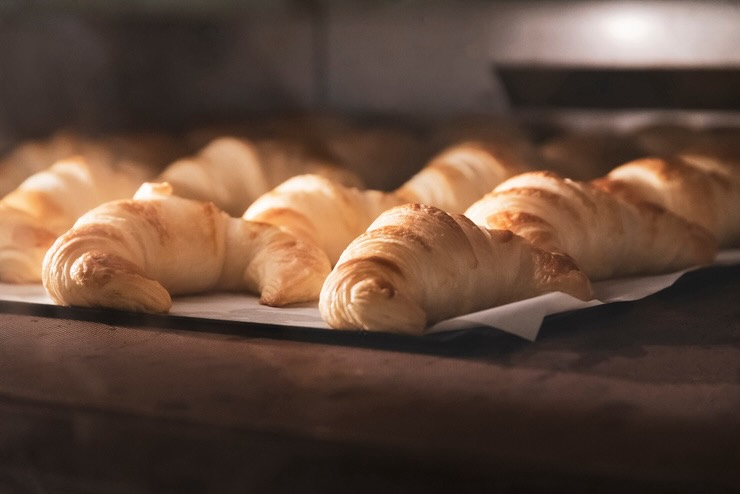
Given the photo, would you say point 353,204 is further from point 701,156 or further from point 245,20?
point 245,20

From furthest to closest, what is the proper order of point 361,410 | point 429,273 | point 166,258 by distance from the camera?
1. point 166,258
2. point 429,273
3. point 361,410

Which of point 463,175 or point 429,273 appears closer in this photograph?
point 429,273

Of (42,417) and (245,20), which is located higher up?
(245,20)

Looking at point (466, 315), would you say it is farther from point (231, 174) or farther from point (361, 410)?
point (231, 174)

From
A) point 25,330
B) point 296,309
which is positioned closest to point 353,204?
point 296,309

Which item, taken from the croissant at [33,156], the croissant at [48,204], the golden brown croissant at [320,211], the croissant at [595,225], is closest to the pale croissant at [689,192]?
the croissant at [595,225]

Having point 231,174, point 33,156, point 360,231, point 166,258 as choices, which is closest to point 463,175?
point 360,231

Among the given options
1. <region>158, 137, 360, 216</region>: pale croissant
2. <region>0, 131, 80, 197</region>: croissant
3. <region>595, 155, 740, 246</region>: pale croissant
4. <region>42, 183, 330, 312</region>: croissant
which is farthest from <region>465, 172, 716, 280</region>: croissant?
<region>0, 131, 80, 197</region>: croissant
